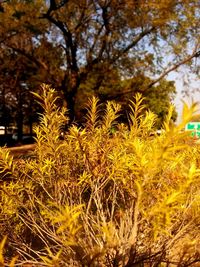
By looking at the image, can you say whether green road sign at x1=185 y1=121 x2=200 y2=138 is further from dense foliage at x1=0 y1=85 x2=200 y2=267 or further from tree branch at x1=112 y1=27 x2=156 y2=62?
tree branch at x1=112 y1=27 x2=156 y2=62

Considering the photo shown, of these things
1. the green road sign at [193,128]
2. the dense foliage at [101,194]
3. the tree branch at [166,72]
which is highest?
the tree branch at [166,72]

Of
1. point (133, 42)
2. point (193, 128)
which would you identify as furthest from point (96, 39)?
point (193, 128)

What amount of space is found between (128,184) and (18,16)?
13.0m

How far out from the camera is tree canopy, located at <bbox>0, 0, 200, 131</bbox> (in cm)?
1652

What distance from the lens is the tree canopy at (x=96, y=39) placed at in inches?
650

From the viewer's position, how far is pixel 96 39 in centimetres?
1830

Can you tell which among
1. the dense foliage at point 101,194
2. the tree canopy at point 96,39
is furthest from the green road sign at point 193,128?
the tree canopy at point 96,39

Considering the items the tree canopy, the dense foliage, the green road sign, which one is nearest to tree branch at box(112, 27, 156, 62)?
the tree canopy

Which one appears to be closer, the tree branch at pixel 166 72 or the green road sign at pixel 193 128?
the green road sign at pixel 193 128

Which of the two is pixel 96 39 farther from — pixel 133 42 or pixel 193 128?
pixel 193 128

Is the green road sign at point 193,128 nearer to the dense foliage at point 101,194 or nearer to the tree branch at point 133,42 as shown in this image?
the dense foliage at point 101,194

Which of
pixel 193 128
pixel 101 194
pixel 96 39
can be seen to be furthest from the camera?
pixel 96 39

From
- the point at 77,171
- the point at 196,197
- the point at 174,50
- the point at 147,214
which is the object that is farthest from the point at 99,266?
the point at 174,50

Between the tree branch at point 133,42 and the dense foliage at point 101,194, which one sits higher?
the tree branch at point 133,42
